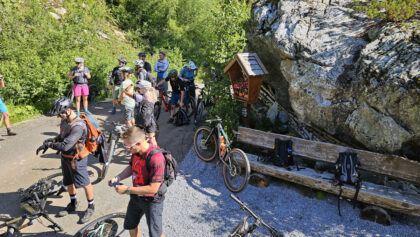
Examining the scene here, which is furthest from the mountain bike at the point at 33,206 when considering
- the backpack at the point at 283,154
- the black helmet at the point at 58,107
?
the backpack at the point at 283,154

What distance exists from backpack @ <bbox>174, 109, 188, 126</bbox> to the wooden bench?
345 cm

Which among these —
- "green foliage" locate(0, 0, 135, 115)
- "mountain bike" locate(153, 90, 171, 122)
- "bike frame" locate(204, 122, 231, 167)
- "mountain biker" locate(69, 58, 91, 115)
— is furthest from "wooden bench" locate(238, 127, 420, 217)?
"green foliage" locate(0, 0, 135, 115)

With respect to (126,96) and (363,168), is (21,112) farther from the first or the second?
(363,168)

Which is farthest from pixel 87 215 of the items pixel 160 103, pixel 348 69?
pixel 348 69

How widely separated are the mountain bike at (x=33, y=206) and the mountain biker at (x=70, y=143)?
0.54m

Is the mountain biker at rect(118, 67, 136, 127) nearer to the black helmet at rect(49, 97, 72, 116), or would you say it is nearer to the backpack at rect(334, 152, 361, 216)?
the black helmet at rect(49, 97, 72, 116)

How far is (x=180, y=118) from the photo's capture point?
8875 millimetres

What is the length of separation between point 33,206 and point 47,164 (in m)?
2.29

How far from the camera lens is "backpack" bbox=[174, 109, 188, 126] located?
28.8ft

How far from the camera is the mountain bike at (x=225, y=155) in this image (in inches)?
223

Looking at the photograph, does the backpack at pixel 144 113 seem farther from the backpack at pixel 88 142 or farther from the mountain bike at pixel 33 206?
the mountain bike at pixel 33 206

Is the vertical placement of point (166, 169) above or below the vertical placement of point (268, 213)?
above

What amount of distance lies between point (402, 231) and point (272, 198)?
2.22m

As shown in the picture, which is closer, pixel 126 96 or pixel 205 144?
pixel 126 96
